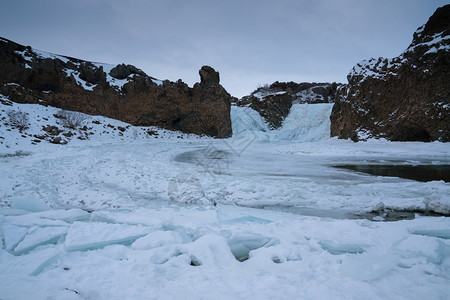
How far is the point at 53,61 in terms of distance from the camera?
23.5 m

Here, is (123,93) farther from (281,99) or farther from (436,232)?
(436,232)

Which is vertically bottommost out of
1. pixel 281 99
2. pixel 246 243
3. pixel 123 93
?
pixel 246 243

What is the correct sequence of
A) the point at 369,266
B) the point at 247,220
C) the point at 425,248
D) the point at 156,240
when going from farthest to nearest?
1. the point at 247,220
2. the point at 156,240
3. the point at 425,248
4. the point at 369,266

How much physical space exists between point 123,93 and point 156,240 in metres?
28.3

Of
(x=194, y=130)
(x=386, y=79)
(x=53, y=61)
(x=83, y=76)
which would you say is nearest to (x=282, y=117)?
(x=194, y=130)

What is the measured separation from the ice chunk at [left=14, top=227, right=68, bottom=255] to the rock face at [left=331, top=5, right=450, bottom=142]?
17.2 m

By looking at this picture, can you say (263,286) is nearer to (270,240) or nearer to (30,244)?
(270,240)

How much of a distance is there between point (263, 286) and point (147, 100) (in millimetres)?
28140

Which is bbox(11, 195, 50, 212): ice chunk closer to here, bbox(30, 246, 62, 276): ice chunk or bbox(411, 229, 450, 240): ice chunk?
bbox(30, 246, 62, 276): ice chunk

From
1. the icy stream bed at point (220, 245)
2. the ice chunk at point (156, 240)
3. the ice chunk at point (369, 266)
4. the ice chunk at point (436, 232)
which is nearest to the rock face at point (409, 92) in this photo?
the icy stream bed at point (220, 245)

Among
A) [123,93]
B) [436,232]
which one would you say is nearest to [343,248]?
[436,232]

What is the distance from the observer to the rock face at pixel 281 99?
35500mm

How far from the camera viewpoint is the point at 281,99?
36281mm

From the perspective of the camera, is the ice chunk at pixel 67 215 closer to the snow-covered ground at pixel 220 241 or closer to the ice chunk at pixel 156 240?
the snow-covered ground at pixel 220 241
